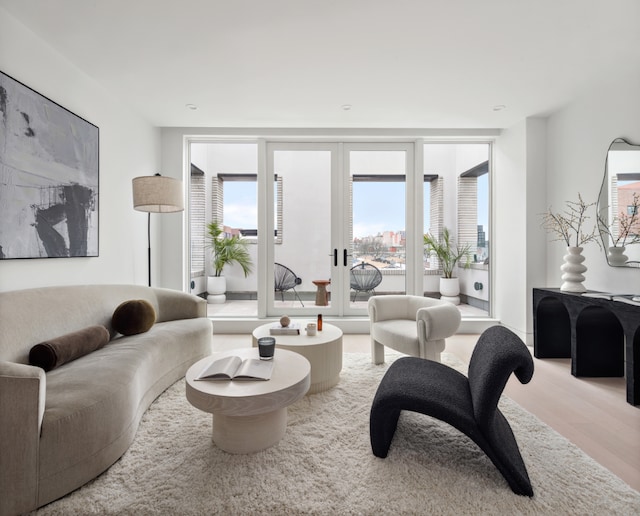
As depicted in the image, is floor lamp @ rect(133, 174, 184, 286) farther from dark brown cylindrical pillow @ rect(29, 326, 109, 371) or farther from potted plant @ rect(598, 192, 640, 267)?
potted plant @ rect(598, 192, 640, 267)

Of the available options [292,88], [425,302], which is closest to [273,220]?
[292,88]

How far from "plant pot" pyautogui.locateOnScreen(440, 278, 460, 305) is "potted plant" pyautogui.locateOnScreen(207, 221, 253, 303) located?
2913mm

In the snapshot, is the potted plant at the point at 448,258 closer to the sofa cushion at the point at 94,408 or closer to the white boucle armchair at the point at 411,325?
the white boucle armchair at the point at 411,325

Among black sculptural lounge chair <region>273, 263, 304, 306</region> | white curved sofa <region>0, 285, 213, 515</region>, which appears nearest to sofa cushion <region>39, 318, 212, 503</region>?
white curved sofa <region>0, 285, 213, 515</region>

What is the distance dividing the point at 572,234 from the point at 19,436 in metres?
4.74

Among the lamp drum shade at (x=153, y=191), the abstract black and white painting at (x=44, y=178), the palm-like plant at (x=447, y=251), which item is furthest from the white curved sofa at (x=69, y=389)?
the palm-like plant at (x=447, y=251)

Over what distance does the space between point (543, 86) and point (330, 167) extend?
2466 millimetres

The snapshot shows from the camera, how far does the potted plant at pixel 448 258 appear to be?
505 cm

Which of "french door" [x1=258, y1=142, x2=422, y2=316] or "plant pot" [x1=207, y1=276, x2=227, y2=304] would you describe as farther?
"plant pot" [x1=207, y1=276, x2=227, y2=304]

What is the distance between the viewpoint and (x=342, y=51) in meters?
2.66

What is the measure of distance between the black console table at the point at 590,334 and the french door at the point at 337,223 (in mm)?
1598

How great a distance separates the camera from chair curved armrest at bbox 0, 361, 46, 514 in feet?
4.48

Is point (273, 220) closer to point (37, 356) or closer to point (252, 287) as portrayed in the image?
point (252, 287)

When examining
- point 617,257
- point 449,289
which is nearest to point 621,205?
point 617,257
